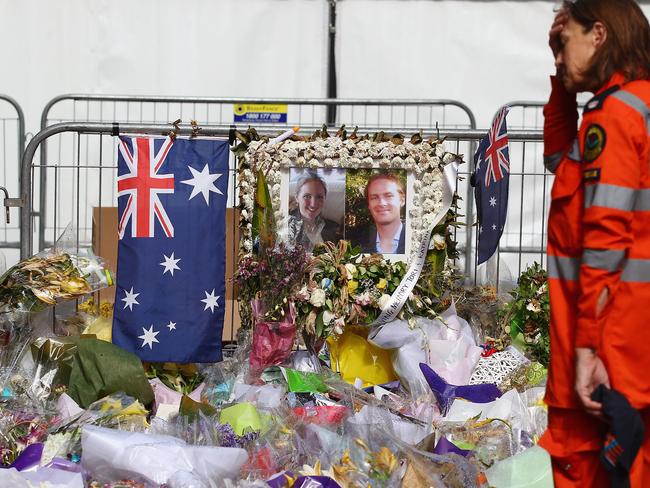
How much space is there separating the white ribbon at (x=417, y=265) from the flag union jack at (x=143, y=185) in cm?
128

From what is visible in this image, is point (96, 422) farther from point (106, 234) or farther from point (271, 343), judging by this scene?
point (106, 234)

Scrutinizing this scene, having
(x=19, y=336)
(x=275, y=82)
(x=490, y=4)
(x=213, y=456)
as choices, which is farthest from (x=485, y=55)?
(x=213, y=456)

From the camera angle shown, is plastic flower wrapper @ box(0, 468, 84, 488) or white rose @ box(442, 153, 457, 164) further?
white rose @ box(442, 153, 457, 164)

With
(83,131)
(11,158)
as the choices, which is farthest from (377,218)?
(11,158)

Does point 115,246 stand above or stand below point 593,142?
below

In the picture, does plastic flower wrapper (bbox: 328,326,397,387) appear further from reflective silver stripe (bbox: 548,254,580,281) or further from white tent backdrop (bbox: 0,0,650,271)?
white tent backdrop (bbox: 0,0,650,271)

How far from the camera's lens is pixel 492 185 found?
5215mm

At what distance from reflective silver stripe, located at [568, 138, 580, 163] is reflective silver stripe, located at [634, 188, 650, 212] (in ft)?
0.67

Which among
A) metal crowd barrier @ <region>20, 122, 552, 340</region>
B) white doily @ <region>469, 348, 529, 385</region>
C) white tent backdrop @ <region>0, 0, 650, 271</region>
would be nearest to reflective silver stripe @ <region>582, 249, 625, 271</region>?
white doily @ <region>469, 348, 529, 385</region>

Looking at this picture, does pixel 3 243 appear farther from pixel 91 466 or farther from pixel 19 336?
pixel 91 466

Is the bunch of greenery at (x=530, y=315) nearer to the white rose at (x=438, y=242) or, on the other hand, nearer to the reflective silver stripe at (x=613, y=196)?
the white rose at (x=438, y=242)

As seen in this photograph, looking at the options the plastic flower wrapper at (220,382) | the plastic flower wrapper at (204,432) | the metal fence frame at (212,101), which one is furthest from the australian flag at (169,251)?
the metal fence frame at (212,101)

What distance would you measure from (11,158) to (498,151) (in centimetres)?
477

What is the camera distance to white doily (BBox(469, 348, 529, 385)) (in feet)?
16.1
